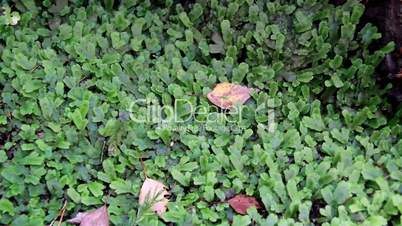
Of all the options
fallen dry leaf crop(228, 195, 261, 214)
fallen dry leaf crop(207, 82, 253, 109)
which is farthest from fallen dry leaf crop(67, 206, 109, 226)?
fallen dry leaf crop(207, 82, 253, 109)

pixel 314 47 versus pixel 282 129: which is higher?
pixel 314 47

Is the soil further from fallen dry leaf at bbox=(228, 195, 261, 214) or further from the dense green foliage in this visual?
fallen dry leaf at bbox=(228, 195, 261, 214)

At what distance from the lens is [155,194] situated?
2645 mm

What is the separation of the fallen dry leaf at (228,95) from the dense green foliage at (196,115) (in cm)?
5

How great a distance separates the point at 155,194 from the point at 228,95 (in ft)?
2.32

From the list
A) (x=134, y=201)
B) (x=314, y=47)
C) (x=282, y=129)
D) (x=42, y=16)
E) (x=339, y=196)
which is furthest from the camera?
(x=42, y=16)

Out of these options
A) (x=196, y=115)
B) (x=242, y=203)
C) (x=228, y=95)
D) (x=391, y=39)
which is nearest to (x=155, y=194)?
(x=242, y=203)

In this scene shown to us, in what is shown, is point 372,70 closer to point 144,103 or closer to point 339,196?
point 339,196

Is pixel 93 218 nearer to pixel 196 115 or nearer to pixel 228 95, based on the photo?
pixel 196 115

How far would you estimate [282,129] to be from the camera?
9.61 feet

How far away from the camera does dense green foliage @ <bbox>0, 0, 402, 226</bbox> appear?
2.61 meters

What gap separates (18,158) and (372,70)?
1898 mm

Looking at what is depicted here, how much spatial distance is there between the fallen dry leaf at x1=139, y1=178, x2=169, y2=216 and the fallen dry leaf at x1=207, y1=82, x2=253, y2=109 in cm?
57

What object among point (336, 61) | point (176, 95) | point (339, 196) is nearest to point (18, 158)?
point (176, 95)
